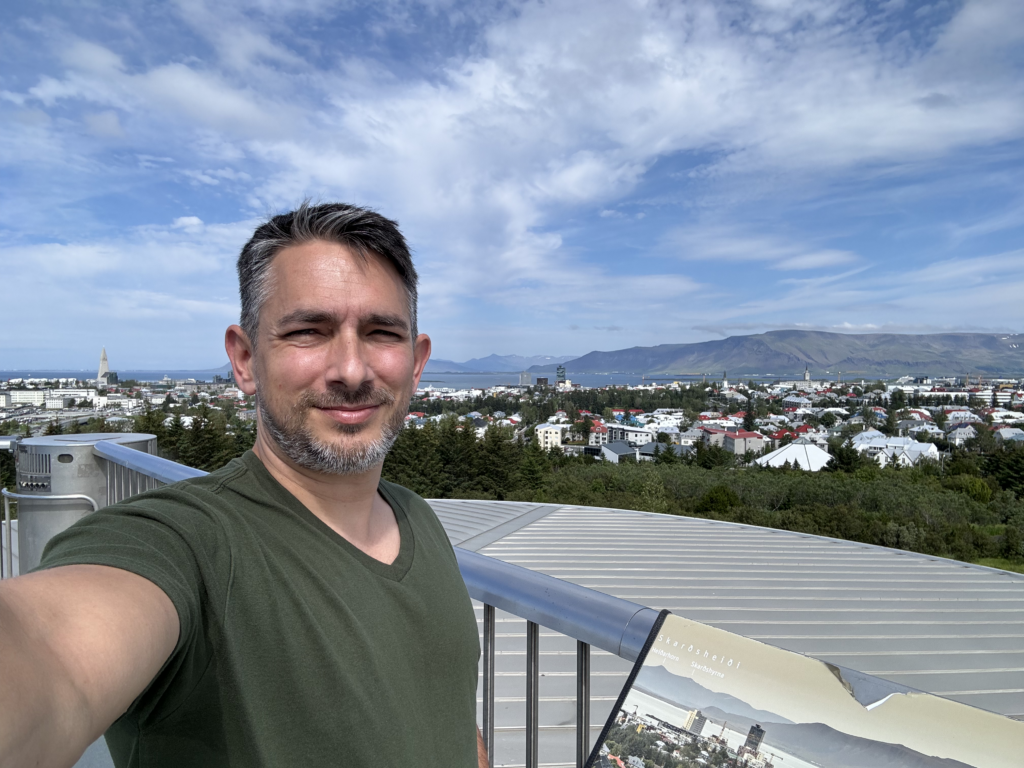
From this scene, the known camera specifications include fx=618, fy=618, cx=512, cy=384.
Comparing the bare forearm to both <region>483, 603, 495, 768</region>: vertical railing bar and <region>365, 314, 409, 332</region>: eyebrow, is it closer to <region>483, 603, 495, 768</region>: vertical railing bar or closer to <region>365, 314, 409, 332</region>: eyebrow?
<region>365, 314, 409, 332</region>: eyebrow

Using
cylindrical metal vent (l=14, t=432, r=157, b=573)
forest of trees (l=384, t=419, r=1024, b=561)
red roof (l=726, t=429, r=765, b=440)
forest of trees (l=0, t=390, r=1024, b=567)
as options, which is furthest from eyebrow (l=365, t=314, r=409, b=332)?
red roof (l=726, t=429, r=765, b=440)

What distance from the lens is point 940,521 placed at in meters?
18.3

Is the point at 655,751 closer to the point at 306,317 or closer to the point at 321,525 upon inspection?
the point at 321,525

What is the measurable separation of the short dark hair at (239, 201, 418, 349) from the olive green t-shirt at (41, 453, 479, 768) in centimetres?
26

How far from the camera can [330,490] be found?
0.95 m

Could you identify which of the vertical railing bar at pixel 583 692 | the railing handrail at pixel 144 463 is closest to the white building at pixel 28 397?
the railing handrail at pixel 144 463

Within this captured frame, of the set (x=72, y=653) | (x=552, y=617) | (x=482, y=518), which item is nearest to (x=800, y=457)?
(x=482, y=518)

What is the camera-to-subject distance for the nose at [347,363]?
0.93 meters

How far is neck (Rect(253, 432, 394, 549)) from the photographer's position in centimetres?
95

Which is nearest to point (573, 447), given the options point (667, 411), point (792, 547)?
point (667, 411)

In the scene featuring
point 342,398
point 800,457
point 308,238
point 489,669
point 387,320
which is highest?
point 308,238

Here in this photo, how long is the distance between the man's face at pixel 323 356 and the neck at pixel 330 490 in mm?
20

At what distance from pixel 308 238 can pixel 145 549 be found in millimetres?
508

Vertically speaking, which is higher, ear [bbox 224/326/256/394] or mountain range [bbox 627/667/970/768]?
ear [bbox 224/326/256/394]
